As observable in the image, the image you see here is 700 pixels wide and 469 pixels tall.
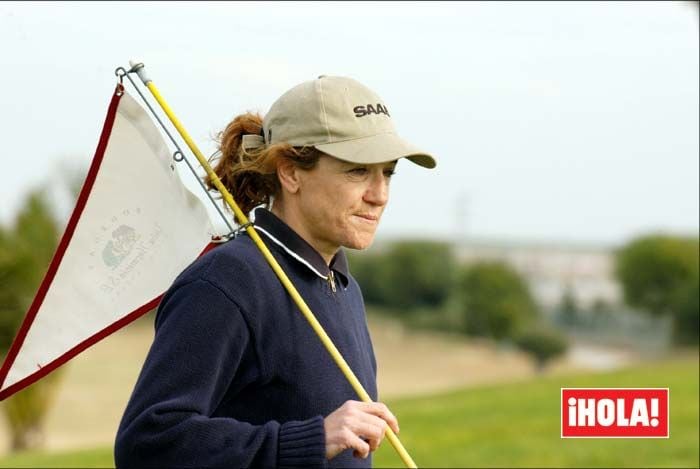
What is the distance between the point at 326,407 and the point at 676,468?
189 inches

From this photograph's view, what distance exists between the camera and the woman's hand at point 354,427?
7.91 feet

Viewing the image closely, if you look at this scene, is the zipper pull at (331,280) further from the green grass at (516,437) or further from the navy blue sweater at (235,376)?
the green grass at (516,437)

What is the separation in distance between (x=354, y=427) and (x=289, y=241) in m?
0.55

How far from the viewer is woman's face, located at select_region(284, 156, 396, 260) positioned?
2.65m

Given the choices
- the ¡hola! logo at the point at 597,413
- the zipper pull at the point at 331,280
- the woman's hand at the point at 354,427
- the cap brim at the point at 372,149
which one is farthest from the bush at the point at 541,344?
the woman's hand at the point at 354,427

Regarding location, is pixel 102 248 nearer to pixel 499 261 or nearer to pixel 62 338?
pixel 62 338

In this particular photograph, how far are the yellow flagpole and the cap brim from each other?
0.30 meters

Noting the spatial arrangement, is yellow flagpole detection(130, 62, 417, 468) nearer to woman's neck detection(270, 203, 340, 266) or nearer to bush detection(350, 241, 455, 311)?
woman's neck detection(270, 203, 340, 266)

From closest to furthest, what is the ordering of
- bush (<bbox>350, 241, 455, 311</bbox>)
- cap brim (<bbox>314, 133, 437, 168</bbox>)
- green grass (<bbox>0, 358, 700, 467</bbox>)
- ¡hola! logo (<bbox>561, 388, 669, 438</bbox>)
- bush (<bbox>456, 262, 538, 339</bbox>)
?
1. cap brim (<bbox>314, 133, 437, 168</bbox>)
2. ¡hola! logo (<bbox>561, 388, 669, 438</bbox>)
3. green grass (<bbox>0, 358, 700, 467</bbox>)
4. bush (<bbox>456, 262, 538, 339</bbox>)
5. bush (<bbox>350, 241, 455, 311</bbox>)

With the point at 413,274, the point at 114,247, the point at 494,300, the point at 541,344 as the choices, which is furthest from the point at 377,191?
the point at 494,300

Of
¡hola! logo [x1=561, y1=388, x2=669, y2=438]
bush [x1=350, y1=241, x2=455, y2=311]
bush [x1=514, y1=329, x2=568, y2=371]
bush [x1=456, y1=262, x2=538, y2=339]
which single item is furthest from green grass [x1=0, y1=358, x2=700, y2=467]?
bush [x1=350, y1=241, x2=455, y2=311]

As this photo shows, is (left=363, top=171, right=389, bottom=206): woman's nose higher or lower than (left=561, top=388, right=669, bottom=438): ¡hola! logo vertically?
higher

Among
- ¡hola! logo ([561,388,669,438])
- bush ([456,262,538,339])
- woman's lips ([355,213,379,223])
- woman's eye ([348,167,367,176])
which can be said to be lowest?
¡hola! logo ([561,388,669,438])

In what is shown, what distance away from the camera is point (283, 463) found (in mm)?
2441
